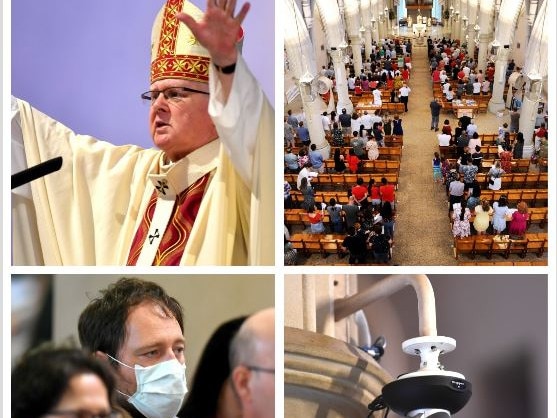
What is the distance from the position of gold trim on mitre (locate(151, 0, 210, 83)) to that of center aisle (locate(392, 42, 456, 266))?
157cm

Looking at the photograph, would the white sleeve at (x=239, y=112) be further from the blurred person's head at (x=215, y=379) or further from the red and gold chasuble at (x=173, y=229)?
the blurred person's head at (x=215, y=379)

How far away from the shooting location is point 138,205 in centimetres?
730

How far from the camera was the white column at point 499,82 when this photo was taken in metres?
7.23

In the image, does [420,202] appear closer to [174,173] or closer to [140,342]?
[174,173]

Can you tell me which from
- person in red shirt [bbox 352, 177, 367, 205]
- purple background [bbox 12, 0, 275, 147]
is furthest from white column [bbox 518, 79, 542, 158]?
purple background [bbox 12, 0, 275, 147]

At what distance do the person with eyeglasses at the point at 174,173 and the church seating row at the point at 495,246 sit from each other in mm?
1356

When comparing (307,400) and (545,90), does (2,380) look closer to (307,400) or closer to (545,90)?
(307,400)

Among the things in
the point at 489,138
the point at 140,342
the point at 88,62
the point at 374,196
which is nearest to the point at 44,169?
the point at 88,62

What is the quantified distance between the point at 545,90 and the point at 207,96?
92.6 inches

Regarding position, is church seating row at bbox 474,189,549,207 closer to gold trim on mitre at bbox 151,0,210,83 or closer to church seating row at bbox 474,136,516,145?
church seating row at bbox 474,136,516,145

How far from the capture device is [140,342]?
7.00 meters

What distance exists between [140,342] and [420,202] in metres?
2.24

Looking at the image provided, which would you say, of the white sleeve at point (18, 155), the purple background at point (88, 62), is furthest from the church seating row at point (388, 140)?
the white sleeve at point (18, 155)

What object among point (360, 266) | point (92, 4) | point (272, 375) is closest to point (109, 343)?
point (272, 375)
